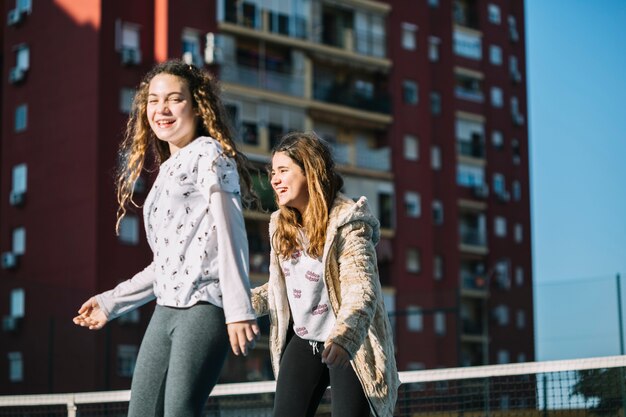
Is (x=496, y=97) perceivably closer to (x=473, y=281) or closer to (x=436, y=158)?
(x=473, y=281)

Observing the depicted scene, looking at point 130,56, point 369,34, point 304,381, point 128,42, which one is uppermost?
point 369,34

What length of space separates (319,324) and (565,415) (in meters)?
5.04

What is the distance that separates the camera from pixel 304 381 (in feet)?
19.1

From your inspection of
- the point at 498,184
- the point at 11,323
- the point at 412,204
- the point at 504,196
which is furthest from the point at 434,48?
the point at 11,323

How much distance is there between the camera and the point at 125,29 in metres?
41.1

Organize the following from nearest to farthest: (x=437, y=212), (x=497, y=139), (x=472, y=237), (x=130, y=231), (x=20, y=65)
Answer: (x=130, y=231), (x=20, y=65), (x=437, y=212), (x=472, y=237), (x=497, y=139)

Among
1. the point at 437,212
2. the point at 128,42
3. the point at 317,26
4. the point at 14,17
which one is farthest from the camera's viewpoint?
the point at 437,212

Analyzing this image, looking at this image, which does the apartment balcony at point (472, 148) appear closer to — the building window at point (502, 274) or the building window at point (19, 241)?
the building window at point (502, 274)

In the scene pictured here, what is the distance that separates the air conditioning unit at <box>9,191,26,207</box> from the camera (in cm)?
4081

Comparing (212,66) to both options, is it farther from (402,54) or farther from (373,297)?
(373,297)

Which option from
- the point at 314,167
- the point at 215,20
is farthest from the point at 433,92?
the point at 314,167

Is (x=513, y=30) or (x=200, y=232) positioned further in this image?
(x=513, y=30)

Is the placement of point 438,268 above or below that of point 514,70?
below

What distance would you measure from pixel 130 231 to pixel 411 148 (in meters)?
15.6
